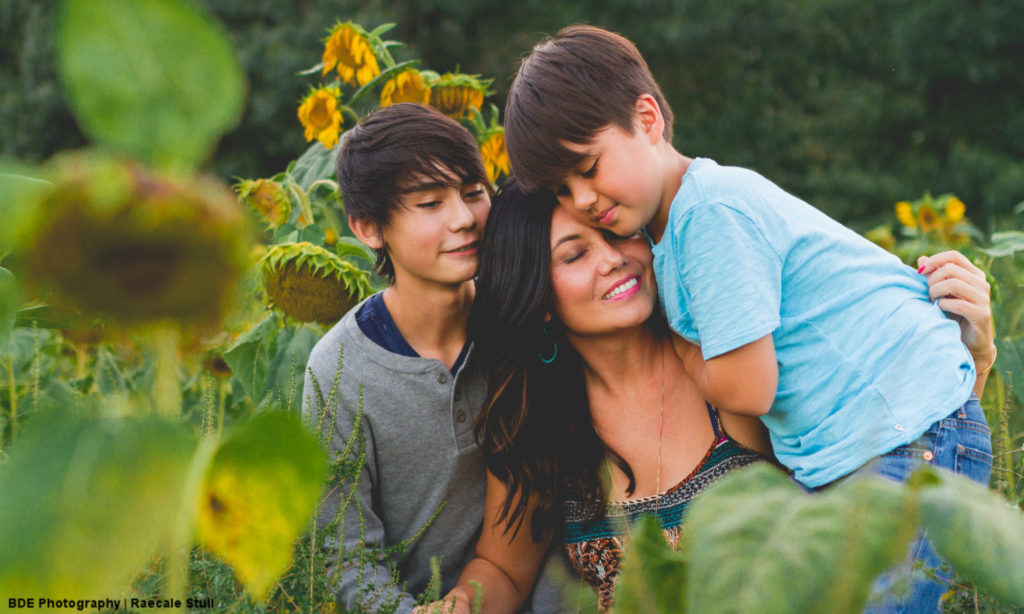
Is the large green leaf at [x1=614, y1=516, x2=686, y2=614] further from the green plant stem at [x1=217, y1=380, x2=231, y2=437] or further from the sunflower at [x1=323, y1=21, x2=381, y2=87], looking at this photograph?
the sunflower at [x1=323, y1=21, x2=381, y2=87]

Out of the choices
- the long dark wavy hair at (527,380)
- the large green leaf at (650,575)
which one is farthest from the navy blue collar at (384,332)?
the large green leaf at (650,575)

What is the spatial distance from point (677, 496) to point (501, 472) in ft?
1.04

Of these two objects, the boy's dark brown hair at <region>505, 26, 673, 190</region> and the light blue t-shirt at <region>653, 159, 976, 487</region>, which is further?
the boy's dark brown hair at <region>505, 26, 673, 190</region>

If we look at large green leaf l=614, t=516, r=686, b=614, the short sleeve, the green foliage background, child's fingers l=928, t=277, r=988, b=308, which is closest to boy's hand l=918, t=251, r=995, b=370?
child's fingers l=928, t=277, r=988, b=308

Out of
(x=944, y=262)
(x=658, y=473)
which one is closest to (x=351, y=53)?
(x=658, y=473)

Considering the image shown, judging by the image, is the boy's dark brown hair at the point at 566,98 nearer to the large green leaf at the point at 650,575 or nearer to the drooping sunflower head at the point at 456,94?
the drooping sunflower head at the point at 456,94

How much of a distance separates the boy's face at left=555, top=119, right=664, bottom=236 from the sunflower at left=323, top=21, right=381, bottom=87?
90 centimetres

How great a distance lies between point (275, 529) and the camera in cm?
20

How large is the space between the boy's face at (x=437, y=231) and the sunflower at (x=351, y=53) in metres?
0.63

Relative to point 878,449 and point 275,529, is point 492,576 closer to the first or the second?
point 878,449

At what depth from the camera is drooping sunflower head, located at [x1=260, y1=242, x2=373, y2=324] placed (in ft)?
5.23

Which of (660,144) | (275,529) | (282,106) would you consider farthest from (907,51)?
(275,529)

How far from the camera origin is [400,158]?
1.57 metres

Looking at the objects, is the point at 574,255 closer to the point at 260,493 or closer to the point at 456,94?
the point at 456,94
